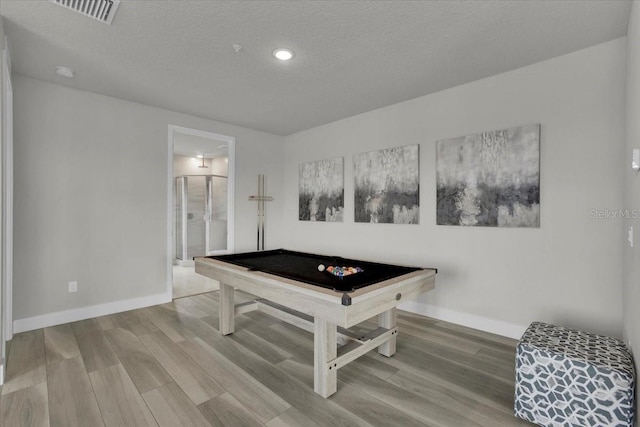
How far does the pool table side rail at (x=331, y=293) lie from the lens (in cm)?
172

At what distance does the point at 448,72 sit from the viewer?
287 cm

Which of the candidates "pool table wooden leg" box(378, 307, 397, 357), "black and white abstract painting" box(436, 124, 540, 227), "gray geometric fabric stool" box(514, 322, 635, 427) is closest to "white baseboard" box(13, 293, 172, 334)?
"pool table wooden leg" box(378, 307, 397, 357)

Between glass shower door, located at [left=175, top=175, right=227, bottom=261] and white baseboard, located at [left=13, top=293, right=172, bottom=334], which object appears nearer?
white baseboard, located at [left=13, top=293, right=172, bottom=334]

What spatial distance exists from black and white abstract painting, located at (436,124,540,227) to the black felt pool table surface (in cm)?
105

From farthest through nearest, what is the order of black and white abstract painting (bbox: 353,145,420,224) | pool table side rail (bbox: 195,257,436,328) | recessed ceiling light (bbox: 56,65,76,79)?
1. black and white abstract painting (bbox: 353,145,420,224)
2. recessed ceiling light (bbox: 56,65,76,79)
3. pool table side rail (bbox: 195,257,436,328)

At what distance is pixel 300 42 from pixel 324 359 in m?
2.32

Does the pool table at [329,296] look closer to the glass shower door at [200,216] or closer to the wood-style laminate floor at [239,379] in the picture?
the wood-style laminate floor at [239,379]

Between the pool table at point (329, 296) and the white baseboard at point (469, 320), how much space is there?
103 centimetres

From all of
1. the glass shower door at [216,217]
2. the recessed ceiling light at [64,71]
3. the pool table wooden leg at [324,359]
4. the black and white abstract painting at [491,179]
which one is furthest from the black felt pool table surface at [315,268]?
the glass shower door at [216,217]

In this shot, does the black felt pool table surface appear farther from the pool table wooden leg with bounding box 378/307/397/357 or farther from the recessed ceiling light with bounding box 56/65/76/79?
the recessed ceiling light with bounding box 56/65/76/79

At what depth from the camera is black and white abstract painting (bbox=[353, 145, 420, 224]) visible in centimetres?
355

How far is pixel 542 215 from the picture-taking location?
8.73ft

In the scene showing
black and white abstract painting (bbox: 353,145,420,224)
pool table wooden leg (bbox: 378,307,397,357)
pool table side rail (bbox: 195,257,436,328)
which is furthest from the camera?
black and white abstract painting (bbox: 353,145,420,224)

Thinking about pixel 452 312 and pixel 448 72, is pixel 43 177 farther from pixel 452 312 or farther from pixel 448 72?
pixel 452 312
